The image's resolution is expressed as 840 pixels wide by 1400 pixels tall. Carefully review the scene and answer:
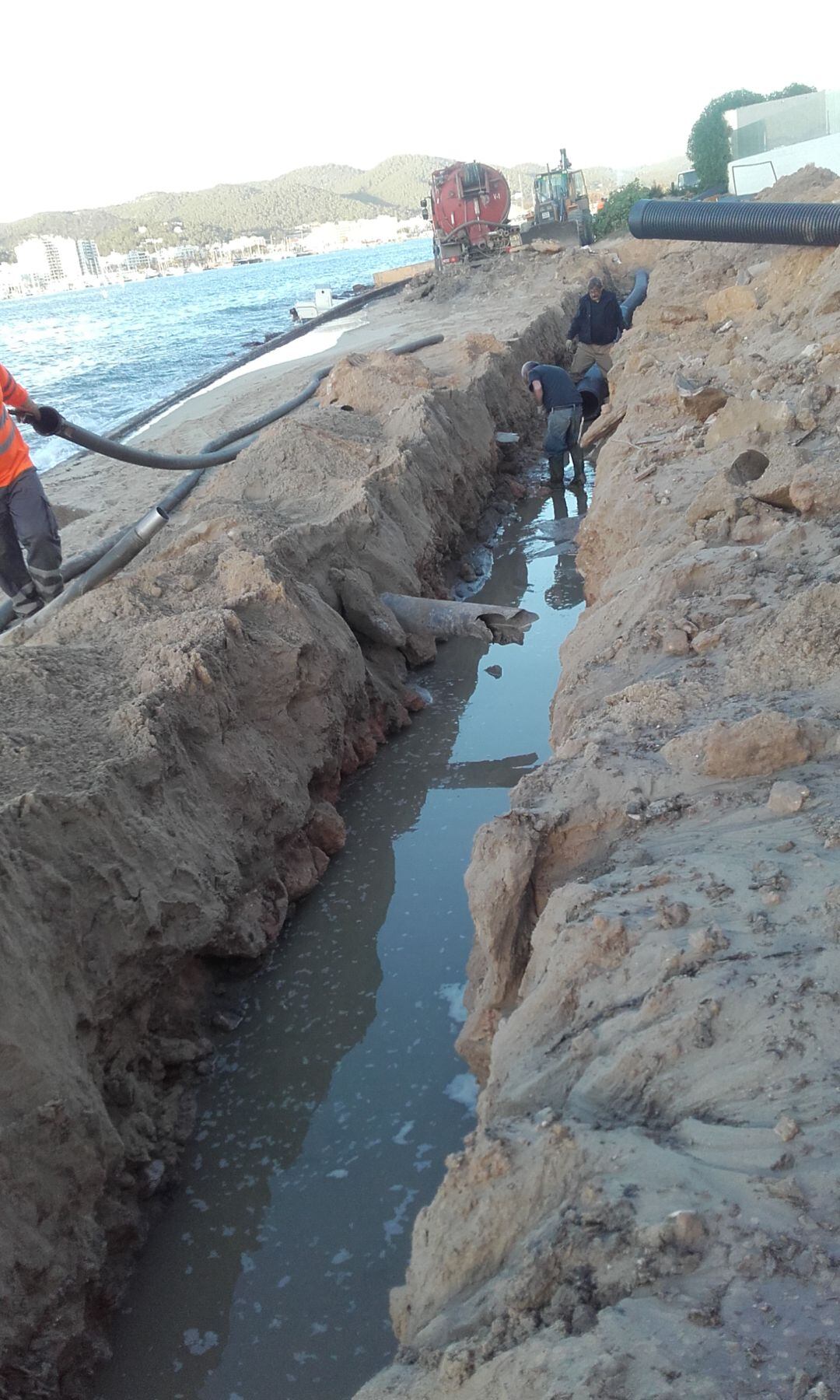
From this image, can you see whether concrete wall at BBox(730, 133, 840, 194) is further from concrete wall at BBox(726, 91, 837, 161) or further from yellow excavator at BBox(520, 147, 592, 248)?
yellow excavator at BBox(520, 147, 592, 248)

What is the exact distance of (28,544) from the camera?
24.2 feet

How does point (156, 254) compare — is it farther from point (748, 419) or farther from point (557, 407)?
point (748, 419)

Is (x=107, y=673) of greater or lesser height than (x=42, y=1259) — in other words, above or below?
above

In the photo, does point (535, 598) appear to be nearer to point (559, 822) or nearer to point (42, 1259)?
point (559, 822)

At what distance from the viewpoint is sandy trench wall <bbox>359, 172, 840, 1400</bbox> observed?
1957 millimetres

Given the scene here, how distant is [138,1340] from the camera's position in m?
3.57

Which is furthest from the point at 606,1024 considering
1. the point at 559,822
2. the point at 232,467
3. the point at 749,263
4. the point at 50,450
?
the point at 50,450

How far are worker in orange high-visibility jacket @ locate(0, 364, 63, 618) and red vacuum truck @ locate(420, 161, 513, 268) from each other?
21.6 m

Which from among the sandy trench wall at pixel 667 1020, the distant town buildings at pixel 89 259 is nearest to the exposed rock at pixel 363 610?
the sandy trench wall at pixel 667 1020

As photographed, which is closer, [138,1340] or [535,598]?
[138,1340]

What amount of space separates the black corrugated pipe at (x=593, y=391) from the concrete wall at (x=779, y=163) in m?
11.2

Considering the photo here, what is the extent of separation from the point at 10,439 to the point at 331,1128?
501 cm

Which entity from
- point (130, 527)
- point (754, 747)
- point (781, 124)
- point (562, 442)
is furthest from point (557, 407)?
point (781, 124)

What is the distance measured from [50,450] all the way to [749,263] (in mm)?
11419
